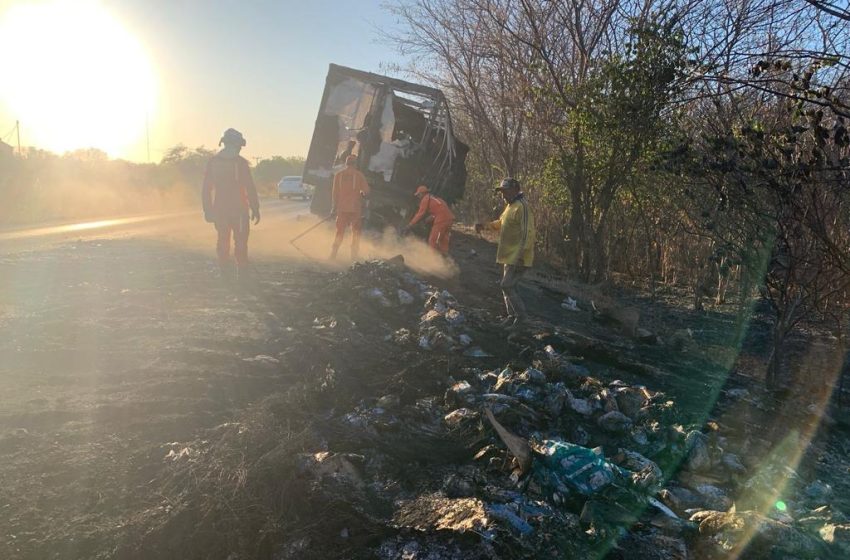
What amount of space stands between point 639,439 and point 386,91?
32.8 feet

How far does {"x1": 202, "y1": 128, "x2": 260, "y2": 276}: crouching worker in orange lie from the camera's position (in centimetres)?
808

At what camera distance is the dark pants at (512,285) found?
7.02m

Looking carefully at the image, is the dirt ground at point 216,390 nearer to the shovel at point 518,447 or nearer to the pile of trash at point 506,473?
the pile of trash at point 506,473

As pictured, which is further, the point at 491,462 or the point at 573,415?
the point at 573,415

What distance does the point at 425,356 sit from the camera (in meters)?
5.64

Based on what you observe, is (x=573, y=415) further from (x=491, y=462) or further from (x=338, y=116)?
(x=338, y=116)

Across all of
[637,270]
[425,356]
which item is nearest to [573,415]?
[425,356]

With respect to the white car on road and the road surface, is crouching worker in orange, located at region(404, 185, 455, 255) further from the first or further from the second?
the white car on road

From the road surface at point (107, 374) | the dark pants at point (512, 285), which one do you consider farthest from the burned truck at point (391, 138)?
the dark pants at point (512, 285)

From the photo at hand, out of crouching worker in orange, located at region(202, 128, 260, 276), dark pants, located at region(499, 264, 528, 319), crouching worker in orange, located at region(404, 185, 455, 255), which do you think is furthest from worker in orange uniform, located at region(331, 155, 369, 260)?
dark pants, located at region(499, 264, 528, 319)

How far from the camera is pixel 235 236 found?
844 centimetres

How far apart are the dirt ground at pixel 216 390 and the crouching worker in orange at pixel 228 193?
0.65 m

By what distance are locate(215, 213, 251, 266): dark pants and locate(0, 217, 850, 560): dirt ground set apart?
1.07 ft

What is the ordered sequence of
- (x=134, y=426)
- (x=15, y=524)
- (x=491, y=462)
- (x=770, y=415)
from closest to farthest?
(x=15, y=524), (x=491, y=462), (x=134, y=426), (x=770, y=415)
